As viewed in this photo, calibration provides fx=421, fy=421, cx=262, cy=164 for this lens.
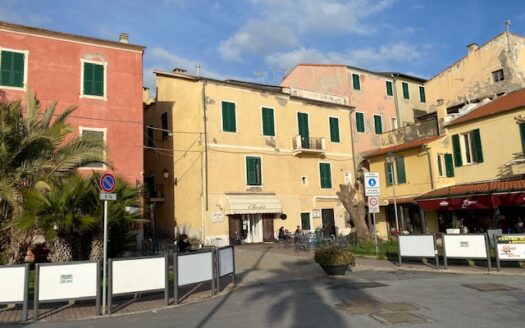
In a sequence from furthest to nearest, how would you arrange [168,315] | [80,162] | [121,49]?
[121,49]
[80,162]
[168,315]

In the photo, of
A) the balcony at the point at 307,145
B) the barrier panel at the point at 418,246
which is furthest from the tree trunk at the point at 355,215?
the barrier panel at the point at 418,246

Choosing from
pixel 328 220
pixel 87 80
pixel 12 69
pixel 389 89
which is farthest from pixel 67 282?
pixel 389 89

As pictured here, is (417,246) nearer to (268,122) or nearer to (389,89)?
(268,122)

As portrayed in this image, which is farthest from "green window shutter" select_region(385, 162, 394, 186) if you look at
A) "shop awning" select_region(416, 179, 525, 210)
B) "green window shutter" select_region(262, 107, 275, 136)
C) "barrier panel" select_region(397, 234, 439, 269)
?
"barrier panel" select_region(397, 234, 439, 269)

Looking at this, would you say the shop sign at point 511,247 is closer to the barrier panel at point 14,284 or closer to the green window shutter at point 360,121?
the barrier panel at point 14,284

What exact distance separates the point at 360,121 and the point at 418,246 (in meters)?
19.1

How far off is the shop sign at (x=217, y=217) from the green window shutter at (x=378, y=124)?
1521 cm

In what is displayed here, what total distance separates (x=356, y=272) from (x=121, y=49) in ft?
49.8

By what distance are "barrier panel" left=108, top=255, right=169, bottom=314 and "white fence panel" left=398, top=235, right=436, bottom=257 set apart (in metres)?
8.25

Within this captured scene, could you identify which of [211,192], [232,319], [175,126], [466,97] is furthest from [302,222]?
[232,319]

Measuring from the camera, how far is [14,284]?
794 centimetres

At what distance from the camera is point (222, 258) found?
414 inches

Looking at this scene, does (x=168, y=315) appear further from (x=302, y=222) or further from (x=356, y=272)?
(x=302, y=222)

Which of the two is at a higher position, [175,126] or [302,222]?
[175,126]
